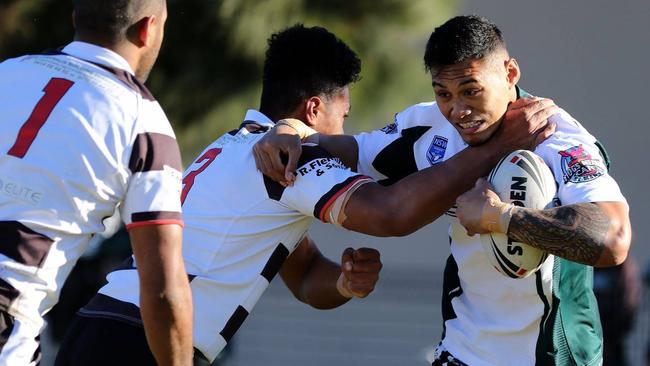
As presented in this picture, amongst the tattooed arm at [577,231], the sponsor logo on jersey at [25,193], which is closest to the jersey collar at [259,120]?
the tattooed arm at [577,231]

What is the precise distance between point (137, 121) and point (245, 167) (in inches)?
41.9

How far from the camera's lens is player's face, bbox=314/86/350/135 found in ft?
16.9

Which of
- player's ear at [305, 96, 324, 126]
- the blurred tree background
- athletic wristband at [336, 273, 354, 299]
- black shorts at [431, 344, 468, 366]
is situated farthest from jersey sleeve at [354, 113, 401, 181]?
the blurred tree background

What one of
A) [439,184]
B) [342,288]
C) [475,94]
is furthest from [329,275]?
[475,94]

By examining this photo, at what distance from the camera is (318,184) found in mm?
4520

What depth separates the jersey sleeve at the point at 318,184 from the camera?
Answer: 14.8 ft

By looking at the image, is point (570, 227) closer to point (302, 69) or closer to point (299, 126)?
point (299, 126)

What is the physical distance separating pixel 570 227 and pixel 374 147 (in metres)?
1.28

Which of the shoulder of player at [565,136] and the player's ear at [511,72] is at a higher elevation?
the player's ear at [511,72]

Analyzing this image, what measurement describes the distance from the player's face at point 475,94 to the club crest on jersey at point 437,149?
1.01 ft

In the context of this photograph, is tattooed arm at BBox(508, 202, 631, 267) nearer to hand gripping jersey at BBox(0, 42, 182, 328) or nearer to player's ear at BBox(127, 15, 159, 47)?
→ hand gripping jersey at BBox(0, 42, 182, 328)

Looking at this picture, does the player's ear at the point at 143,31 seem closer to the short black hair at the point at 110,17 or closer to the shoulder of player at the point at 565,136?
the short black hair at the point at 110,17

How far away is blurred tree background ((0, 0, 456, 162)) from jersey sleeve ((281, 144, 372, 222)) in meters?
3.40

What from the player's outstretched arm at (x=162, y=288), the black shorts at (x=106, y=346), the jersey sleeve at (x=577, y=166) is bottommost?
the black shorts at (x=106, y=346)
